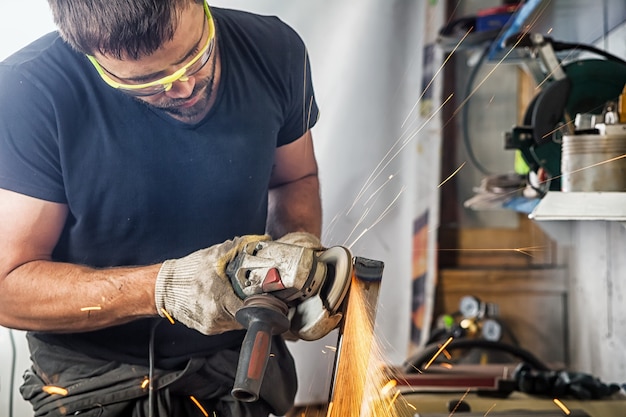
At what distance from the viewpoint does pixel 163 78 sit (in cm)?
115

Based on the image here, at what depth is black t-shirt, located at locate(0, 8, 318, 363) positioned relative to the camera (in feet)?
3.63

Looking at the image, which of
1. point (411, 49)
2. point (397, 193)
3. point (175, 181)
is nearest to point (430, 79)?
point (411, 49)

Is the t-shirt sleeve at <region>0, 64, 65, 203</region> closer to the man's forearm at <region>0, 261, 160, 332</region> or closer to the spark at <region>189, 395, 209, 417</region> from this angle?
the man's forearm at <region>0, 261, 160, 332</region>

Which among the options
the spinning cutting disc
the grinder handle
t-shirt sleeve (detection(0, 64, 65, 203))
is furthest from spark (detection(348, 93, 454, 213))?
t-shirt sleeve (detection(0, 64, 65, 203))

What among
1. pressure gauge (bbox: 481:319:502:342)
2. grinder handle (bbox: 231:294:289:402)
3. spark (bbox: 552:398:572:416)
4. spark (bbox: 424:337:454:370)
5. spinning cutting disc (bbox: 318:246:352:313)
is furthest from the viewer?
pressure gauge (bbox: 481:319:502:342)

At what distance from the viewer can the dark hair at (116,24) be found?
1.09 m

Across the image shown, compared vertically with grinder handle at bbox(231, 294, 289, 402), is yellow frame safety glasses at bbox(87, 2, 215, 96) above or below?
above

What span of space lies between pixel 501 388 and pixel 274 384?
69cm

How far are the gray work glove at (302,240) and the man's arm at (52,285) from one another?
0.21 meters

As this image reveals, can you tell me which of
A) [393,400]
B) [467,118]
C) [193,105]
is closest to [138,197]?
[193,105]

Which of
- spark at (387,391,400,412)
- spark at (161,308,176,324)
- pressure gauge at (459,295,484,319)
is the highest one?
spark at (161,308,176,324)

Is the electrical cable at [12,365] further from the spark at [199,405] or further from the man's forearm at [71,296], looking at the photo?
the spark at [199,405]

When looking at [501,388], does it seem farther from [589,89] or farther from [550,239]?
[550,239]

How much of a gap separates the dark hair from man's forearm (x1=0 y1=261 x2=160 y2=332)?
32 centimetres
